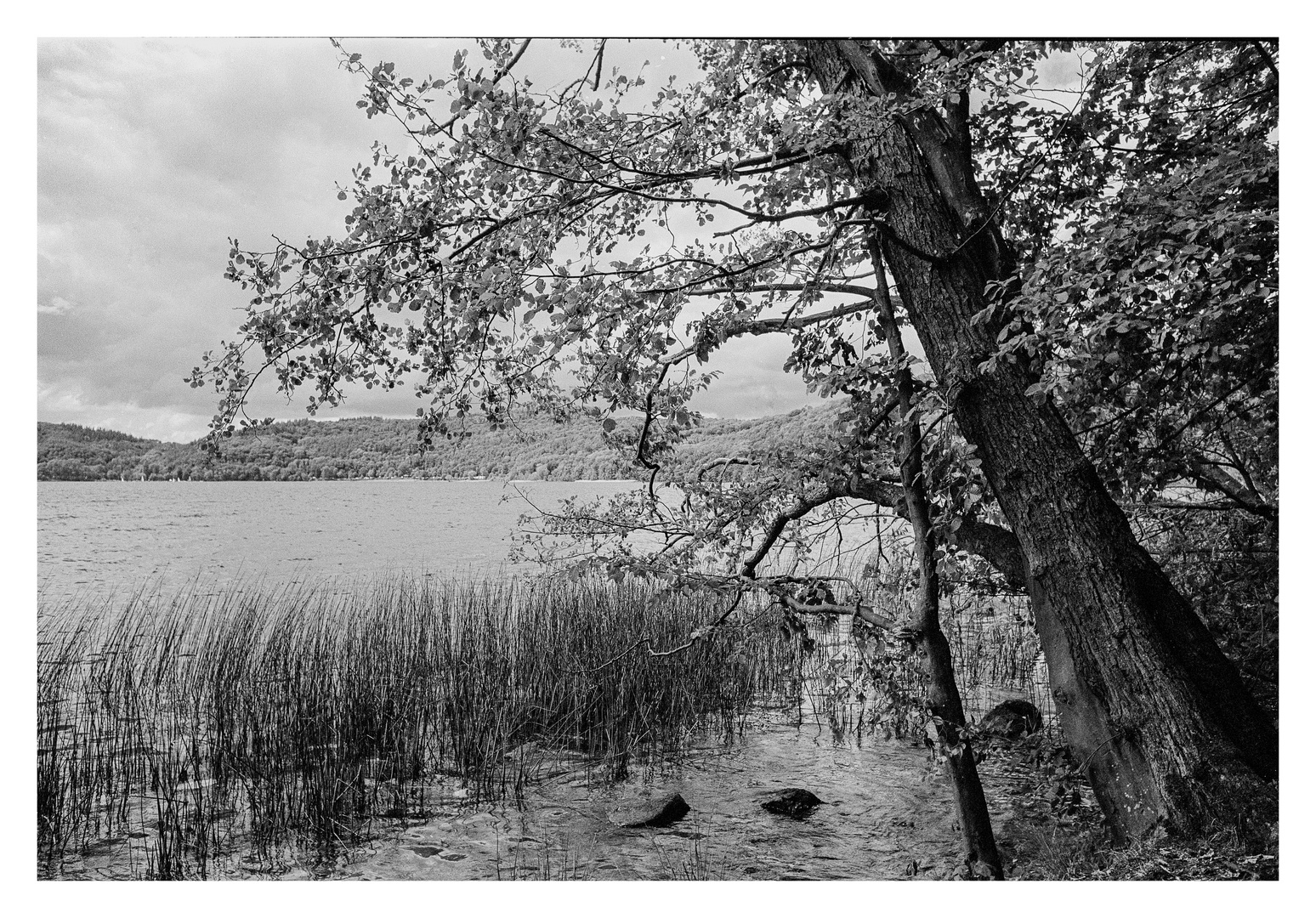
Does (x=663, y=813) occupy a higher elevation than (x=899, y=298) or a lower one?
lower

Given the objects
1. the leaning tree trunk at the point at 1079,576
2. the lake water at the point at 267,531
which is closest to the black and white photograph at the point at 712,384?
the leaning tree trunk at the point at 1079,576

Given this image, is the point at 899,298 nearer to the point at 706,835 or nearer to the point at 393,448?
the point at 706,835

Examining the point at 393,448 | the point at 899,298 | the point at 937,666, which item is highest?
the point at 899,298

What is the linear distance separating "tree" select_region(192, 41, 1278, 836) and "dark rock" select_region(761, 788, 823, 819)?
1.06m

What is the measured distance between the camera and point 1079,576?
242 centimetres

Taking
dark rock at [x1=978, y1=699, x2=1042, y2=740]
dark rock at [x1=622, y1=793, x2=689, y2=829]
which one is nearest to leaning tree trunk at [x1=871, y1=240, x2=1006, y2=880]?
dark rock at [x1=622, y1=793, x2=689, y2=829]

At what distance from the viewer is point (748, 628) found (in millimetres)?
3107

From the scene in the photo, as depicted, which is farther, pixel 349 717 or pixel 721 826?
pixel 349 717

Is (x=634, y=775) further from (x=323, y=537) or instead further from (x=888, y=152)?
(x=323, y=537)

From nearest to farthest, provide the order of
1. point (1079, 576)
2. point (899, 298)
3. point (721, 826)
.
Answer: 1. point (1079, 576)
2. point (899, 298)
3. point (721, 826)

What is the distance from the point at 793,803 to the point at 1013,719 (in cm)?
142

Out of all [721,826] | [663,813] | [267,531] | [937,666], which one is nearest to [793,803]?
[721,826]
